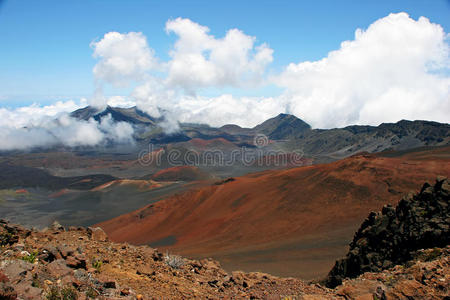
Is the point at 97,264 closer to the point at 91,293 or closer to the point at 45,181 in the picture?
the point at 91,293

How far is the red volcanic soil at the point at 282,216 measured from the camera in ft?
64.0

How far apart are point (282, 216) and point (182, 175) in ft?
212

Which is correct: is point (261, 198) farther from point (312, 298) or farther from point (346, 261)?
point (312, 298)

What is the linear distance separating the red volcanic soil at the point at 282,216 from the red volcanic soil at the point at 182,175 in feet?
153

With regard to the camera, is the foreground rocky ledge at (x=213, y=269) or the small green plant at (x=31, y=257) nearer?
the foreground rocky ledge at (x=213, y=269)

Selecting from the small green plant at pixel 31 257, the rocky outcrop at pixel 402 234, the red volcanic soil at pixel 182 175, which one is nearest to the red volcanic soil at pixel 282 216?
the rocky outcrop at pixel 402 234

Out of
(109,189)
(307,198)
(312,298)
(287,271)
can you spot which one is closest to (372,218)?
(287,271)

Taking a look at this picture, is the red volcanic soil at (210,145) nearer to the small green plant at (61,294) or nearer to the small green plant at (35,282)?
the small green plant at (35,282)

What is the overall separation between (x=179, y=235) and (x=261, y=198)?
9.98 m

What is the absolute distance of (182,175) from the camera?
90.8 m

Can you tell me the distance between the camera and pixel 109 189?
2830 inches

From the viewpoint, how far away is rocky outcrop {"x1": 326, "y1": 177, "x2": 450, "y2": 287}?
32.4ft

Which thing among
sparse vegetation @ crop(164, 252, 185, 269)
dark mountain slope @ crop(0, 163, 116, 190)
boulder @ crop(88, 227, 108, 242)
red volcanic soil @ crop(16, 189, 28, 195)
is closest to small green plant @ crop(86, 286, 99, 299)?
sparse vegetation @ crop(164, 252, 185, 269)

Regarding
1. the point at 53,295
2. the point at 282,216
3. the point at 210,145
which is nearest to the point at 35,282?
the point at 53,295
